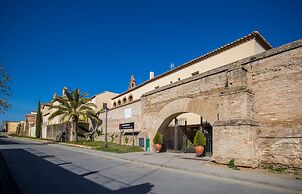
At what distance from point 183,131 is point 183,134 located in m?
0.57

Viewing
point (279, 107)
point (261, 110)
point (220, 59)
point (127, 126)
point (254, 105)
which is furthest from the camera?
point (127, 126)

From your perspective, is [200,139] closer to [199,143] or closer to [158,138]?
[199,143]

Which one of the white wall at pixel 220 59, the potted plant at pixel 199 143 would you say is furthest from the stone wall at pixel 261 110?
the white wall at pixel 220 59

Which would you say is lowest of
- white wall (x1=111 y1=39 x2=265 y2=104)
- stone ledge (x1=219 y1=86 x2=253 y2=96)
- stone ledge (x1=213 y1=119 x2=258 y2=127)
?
stone ledge (x1=213 y1=119 x2=258 y2=127)

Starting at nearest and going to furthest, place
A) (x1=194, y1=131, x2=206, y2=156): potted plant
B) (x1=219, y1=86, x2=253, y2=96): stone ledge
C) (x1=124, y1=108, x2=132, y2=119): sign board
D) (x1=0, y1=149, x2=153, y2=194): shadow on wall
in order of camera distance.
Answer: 1. (x1=0, y1=149, x2=153, y2=194): shadow on wall
2. (x1=219, y1=86, x2=253, y2=96): stone ledge
3. (x1=194, y1=131, x2=206, y2=156): potted plant
4. (x1=124, y1=108, x2=132, y2=119): sign board

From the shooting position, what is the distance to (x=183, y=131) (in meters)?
22.1

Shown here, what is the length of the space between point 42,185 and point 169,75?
23.7 metres

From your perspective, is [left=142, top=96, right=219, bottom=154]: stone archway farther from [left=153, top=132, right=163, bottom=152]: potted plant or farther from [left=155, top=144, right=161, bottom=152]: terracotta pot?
[left=155, top=144, right=161, bottom=152]: terracotta pot

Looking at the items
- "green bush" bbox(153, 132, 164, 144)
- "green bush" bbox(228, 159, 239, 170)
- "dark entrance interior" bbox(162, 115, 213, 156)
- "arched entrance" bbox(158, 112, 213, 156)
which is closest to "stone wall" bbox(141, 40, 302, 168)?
"green bush" bbox(228, 159, 239, 170)

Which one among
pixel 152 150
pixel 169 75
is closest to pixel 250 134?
pixel 152 150

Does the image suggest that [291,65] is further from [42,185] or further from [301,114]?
[42,185]

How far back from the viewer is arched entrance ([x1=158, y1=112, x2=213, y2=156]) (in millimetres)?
17891

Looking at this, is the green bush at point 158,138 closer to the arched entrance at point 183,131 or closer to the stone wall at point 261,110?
the arched entrance at point 183,131

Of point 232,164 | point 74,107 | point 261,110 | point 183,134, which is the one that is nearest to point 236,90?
point 261,110
